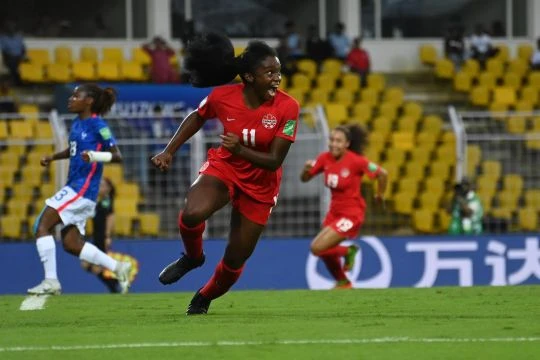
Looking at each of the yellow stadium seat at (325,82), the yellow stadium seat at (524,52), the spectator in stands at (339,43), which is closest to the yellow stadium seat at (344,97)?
the yellow stadium seat at (325,82)

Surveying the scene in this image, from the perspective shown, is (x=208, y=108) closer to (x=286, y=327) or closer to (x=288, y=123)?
(x=288, y=123)

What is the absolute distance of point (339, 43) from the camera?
88.1ft

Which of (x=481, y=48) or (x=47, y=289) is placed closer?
(x=47, y=289)

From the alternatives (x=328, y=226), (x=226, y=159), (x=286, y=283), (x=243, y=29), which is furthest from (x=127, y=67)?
(x=226, y=159)

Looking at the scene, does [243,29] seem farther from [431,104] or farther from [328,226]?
[328,226]

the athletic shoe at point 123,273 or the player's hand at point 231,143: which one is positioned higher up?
the player's hand at point 231,143

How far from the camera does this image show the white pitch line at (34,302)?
11.4 metres

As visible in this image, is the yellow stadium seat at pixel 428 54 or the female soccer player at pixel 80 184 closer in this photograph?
the female soccer player at pixel 80 184

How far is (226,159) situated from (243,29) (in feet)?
60.7

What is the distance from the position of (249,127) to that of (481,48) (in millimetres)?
18679

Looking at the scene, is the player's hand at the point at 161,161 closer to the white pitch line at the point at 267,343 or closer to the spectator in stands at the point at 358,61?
the white pitch line at the point at 267,343

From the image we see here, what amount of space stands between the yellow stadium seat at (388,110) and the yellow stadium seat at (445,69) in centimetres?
329

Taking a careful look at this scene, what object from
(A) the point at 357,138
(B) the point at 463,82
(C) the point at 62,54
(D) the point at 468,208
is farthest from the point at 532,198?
(C) the point at 62,54

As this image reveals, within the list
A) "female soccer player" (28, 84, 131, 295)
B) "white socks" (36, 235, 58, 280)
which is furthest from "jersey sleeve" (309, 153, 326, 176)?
"white socks" (36, 235, 58, 280)
